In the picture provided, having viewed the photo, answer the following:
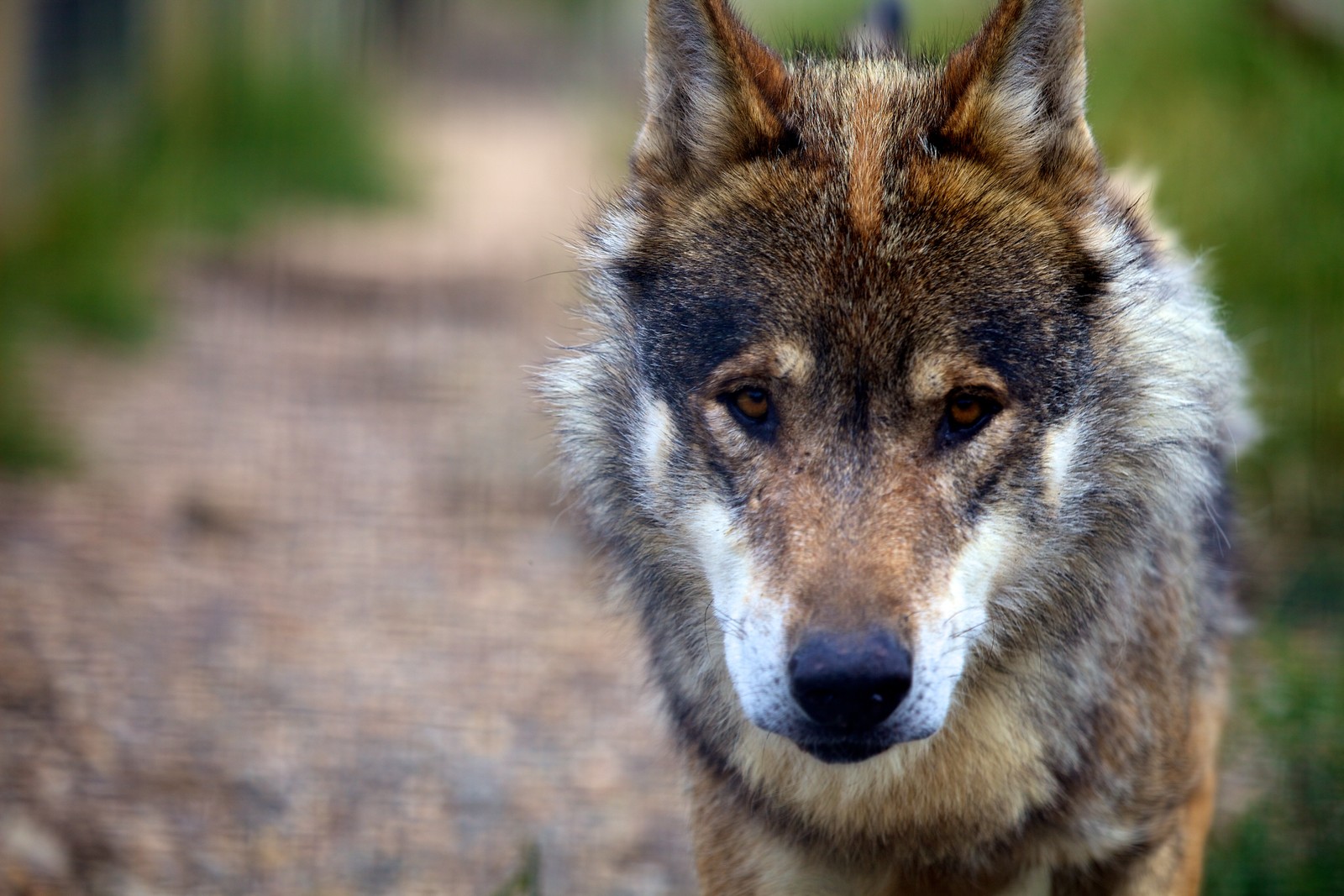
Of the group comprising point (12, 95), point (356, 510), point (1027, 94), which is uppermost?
point (1027, 94)

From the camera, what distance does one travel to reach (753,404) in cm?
277

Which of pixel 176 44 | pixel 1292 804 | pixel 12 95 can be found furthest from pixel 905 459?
pixel 176 44

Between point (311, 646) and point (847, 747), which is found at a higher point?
point (847, 747)

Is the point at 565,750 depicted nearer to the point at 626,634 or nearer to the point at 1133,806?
the point at 626,634

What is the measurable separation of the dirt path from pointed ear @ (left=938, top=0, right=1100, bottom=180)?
2385mm

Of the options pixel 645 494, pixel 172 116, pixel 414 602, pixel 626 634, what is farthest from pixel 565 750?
pixel 172 116

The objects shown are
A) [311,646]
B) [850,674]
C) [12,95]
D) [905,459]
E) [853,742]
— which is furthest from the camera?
[12,95]

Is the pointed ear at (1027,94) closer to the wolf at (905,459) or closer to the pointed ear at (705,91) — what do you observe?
the wolf at (905,459)

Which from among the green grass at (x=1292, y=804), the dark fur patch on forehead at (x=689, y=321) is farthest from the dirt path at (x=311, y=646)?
the dark fur patch on forehead at (x=689, y=321)

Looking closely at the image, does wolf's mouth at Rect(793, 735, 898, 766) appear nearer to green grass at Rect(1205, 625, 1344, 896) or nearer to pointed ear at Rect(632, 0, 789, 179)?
pointed ear at Rect(632, 0, 789, 179)

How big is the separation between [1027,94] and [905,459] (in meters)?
0.89

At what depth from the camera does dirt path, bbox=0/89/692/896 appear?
4.11 meters

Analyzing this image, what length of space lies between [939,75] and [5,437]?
4832mm

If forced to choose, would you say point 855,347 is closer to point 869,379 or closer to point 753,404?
point 869,379
